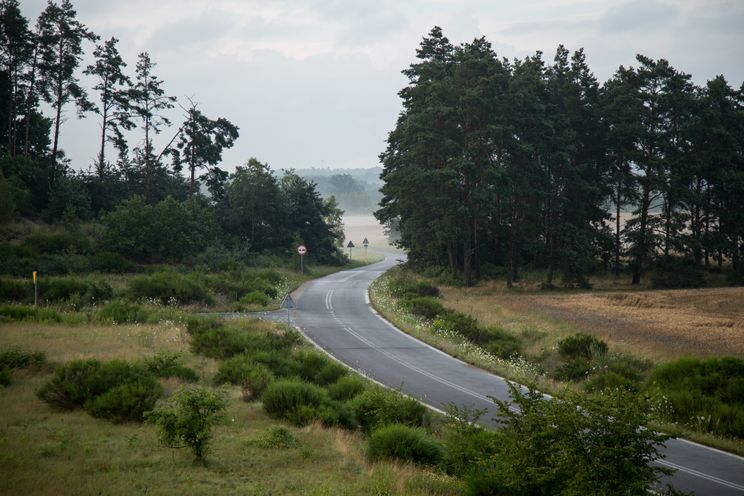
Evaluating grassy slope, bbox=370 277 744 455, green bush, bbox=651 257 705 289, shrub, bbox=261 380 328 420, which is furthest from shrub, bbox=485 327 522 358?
green bush, bbox=651 257 705 289

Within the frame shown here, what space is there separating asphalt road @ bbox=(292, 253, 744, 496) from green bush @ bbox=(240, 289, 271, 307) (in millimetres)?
2258

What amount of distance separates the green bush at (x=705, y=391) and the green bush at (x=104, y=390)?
13.3 m

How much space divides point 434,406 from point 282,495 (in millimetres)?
9530

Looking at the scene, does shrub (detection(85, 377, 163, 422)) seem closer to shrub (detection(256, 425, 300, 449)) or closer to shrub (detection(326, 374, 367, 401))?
shrub (detection(256, 425, 300, 449))

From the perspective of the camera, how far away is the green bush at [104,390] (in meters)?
13.8

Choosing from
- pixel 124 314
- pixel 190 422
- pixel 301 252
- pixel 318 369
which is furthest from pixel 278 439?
pixel 301 252

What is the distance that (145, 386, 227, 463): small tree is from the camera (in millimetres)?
11062

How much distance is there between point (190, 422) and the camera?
11.1m

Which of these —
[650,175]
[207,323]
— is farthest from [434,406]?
[650,175]

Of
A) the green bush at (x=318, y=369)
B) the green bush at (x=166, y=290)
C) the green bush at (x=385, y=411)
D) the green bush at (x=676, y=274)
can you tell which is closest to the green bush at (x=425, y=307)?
the green bush at (x=166, y=290)

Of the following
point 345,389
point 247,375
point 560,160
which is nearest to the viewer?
point 345,389

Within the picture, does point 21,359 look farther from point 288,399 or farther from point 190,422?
point 190,422

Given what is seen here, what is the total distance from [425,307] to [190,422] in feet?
85.0

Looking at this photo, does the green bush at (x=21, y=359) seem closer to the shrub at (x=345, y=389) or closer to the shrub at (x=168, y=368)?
the shrub at (x=168, y=368)
